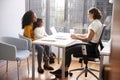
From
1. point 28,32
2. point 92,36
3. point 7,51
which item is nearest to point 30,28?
point 28,32

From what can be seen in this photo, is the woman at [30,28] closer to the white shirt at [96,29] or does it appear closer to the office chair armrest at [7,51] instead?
the office chair armrest at [7,51]

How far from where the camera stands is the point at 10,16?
4121 mm

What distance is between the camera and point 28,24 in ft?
11.6

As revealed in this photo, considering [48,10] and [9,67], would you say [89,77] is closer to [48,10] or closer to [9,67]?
[9,67]

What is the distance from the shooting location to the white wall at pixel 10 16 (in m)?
3.88

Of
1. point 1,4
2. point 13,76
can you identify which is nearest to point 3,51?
point 13,76

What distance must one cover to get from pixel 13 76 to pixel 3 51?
2.06ft

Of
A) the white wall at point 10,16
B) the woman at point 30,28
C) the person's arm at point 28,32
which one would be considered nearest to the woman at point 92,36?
the woman at point 30,28

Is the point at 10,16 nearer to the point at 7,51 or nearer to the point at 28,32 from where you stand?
the point at 28,32

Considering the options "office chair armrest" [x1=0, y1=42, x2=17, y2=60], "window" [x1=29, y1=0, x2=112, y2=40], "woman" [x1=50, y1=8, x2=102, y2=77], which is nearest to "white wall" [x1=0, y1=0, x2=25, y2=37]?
"window" [x1=29, y1=0, x2=112, y2=40]

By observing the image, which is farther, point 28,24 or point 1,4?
point 1,4

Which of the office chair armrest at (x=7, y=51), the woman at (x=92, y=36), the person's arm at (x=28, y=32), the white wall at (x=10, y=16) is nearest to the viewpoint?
the office chair armrest at (x=7, y=51)

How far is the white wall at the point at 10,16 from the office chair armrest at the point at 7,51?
38.9 inches

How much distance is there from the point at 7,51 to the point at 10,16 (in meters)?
1.40
